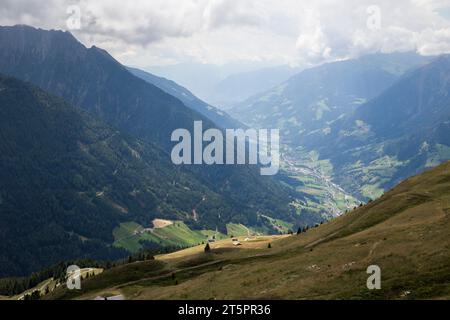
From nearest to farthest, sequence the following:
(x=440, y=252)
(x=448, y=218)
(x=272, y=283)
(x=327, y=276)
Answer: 1. (x=440, y=252)
2. (x=327, y=276)
3. (x=272, y=283)
4. (x=448, y=218)

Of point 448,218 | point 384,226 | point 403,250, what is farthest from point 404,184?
point 403,250

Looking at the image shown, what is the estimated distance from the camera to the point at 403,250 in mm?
84000

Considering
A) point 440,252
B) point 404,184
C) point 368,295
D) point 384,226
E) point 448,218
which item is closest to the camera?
point 368,295

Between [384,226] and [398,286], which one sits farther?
[384,226]

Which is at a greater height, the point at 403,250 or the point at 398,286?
the point at 403,250

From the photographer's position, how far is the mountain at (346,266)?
69.7 metres

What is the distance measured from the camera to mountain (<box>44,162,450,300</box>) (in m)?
69.7

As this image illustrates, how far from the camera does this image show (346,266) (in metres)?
84.1
